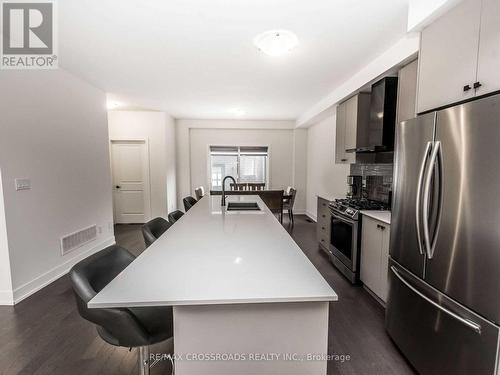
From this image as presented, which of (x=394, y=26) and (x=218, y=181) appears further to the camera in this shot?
(x=218, y=181)

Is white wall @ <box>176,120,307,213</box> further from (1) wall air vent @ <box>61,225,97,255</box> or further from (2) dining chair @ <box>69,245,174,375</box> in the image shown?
(2) dining chair @ <box>69,245,174,375</box>

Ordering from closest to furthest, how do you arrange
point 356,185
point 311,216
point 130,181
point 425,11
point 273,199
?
point 425,11, point 356,185, point 273,199, point 130,181, point 311,216

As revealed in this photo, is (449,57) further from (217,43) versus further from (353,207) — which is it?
(217,43)

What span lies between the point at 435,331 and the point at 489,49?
5.38 ft

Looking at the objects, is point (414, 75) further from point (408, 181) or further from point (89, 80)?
point (89, 80)

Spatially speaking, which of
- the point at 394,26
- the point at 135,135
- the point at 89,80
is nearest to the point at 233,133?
the point at 135,135

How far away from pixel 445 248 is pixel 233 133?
5.76 m

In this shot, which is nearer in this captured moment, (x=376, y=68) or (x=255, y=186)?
(x=376, y=68)

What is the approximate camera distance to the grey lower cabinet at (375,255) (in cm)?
224

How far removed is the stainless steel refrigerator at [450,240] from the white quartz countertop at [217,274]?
820 mm

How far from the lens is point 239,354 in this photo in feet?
3.35

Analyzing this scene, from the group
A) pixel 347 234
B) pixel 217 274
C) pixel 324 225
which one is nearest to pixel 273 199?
pixel 324 225

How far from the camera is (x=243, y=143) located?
655 cm

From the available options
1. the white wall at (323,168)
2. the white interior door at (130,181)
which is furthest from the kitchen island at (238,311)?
the white interior door at (130,181)
